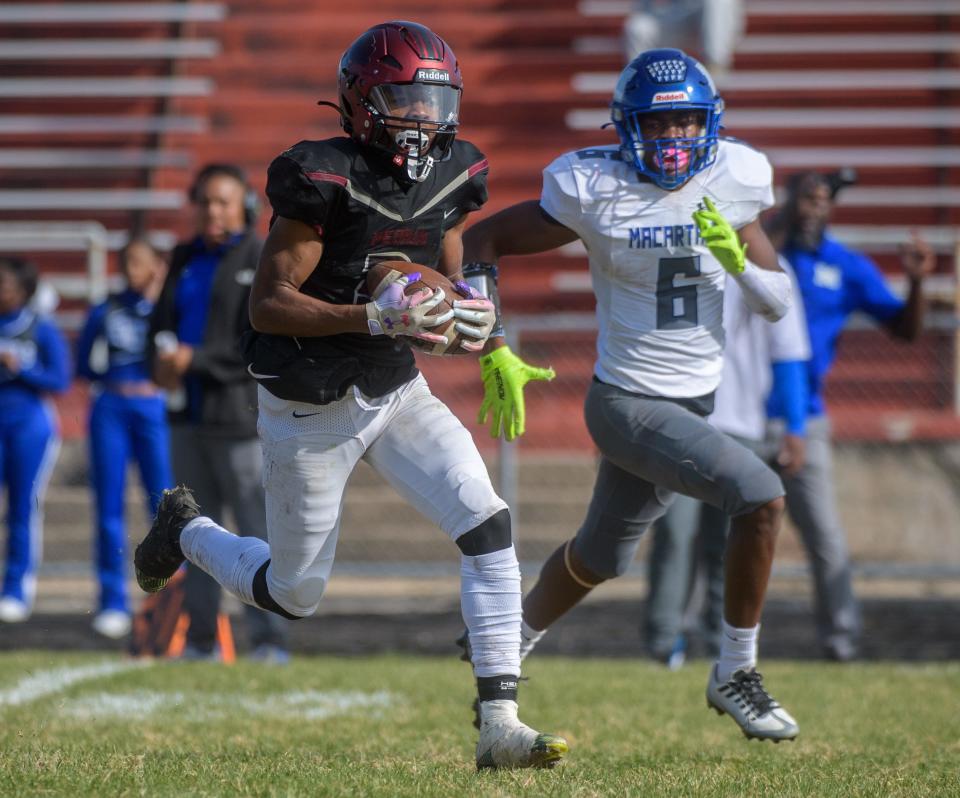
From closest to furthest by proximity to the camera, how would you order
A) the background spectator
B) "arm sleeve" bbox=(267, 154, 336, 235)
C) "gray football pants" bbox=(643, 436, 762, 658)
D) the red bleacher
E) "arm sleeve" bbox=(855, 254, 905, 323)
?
"arm sleeve" bbox=(267, 154, 336, 235) < "gray football pants" bbox=(643, 436, 762, 658) < the background spectator < "arm sleeve" bbox=(855, 254, 905, 323) < the red bleacher

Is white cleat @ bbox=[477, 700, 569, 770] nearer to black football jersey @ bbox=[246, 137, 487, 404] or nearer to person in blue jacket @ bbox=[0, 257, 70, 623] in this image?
black football jersey @ bbox=[246, 137, 487, 404]

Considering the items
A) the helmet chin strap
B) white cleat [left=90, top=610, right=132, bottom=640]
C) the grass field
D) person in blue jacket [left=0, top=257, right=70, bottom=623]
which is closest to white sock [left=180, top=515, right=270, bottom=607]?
the grass field

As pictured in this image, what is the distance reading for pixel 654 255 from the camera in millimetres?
4492

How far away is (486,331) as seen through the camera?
384cm

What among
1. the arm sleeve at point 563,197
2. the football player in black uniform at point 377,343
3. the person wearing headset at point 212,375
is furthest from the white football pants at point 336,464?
the person wearing headset at point 212,375

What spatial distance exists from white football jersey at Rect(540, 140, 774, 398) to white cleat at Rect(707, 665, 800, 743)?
34.6 inches

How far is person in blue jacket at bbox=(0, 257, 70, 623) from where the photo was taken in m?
8.05

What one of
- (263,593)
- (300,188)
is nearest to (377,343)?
(300,188)

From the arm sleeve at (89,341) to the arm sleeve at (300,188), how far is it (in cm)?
438

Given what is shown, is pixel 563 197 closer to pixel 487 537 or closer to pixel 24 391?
pixel 487 537

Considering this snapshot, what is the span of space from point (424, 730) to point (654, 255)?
168cm

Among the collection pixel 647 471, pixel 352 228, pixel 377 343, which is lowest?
pixel 647 471

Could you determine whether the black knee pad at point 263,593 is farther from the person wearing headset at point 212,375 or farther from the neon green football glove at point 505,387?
the person wearing headset at point 212,375

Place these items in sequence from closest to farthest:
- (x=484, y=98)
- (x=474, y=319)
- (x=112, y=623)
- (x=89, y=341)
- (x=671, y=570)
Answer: (x=474, y=319)
(x=671, y=570)
(x=112, y=623)
(x=89, y=341)
(x=484, y=98)
